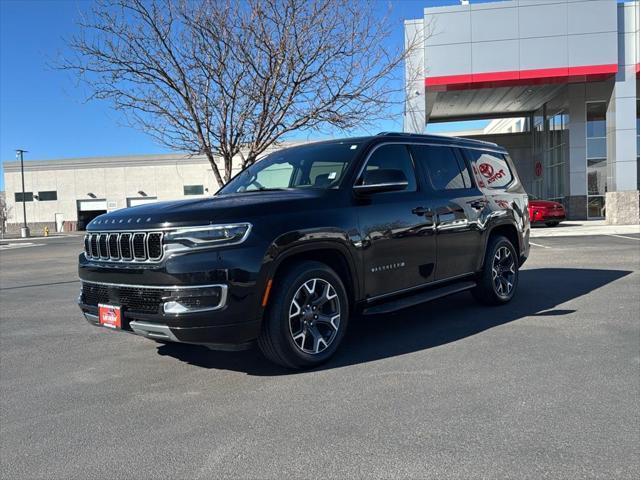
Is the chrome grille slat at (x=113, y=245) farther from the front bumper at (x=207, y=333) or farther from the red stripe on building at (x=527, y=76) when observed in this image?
the red stripe on building at (x=527, y=76)

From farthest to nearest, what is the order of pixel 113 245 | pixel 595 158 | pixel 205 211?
pixel 595 158, pixel 113 245, pixel 205 211

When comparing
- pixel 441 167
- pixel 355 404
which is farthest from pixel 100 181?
pixel 355 404

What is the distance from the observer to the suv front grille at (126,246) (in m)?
3.73

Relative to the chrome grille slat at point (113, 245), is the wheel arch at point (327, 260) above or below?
below

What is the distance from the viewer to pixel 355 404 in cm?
344

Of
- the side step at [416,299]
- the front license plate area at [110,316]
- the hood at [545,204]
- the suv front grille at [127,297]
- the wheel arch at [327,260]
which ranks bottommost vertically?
the side step at [416,299]

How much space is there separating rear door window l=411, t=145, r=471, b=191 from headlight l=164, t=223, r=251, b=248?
2468 mm

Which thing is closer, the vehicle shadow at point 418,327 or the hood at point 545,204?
the vehicle shadow at point 418,327

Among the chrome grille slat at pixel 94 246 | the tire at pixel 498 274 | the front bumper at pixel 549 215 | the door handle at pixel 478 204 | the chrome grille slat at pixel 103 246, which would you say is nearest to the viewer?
the chrome grille slat at pixel 103 246

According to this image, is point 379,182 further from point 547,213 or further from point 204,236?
point 547,213

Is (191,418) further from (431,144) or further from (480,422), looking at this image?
(431,144)

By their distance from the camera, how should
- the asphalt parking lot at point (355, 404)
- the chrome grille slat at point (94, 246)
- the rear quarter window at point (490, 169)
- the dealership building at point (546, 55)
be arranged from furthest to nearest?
the dealership building at point (546, 55) → the rear quarter window at point (490, 169) → the chrome grille slat at point (94, 246) → the asphalt parking lot at point (355, 404)

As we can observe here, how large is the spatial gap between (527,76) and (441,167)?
16796 millimetres

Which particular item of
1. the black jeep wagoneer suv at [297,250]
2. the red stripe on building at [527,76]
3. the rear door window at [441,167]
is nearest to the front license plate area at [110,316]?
the black jeep wagoneer suv at [297,250]
